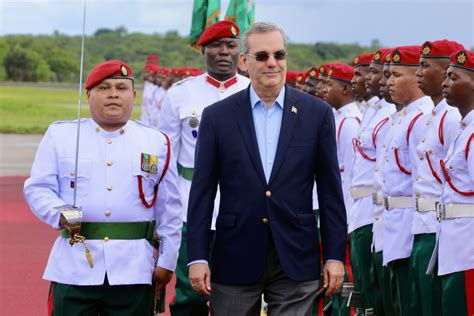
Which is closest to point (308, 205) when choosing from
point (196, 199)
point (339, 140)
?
point (196, 199)

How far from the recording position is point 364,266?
8.09 metres

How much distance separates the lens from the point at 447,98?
6129mm

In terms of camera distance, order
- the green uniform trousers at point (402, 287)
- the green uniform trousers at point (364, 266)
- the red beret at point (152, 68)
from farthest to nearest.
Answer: the red beret at point (152, 68)
the green uniform trousers at point (364, 266)
the green uniform trousers at point (402, 287)

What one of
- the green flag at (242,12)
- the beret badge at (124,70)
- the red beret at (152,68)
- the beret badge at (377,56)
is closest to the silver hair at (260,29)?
the beret badge at (124,70)

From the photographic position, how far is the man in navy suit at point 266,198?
16.9ft

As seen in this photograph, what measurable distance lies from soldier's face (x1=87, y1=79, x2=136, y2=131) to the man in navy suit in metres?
0.64

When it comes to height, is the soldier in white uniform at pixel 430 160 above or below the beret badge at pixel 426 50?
below

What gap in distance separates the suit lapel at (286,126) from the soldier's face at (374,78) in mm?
2958

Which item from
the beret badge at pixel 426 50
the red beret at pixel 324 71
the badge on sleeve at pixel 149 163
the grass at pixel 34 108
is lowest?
the grass at pixel 34 108

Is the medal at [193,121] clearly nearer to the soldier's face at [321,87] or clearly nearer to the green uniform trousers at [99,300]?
the green uniform trousers at [99,300]

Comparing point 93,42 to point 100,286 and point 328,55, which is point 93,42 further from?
point 100,286

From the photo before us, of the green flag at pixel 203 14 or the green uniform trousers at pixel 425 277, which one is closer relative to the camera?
the green uniform trousers at pixel 425 277

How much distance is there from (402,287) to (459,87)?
5.10ft

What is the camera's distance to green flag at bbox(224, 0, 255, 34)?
1219 centimetres
